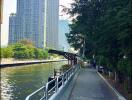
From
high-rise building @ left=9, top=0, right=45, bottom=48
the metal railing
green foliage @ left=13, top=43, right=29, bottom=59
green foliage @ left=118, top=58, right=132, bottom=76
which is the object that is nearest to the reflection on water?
the metal railing

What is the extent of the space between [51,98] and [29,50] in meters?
142

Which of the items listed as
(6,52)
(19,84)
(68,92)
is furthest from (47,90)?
(6,52)

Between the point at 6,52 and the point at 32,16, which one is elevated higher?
the point at 32,16

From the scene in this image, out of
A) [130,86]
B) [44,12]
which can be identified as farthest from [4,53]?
[130,86]

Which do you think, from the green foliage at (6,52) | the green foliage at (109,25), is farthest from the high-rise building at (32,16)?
the green foliage at (109,25)

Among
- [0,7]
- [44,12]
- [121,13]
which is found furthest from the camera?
[44,12]

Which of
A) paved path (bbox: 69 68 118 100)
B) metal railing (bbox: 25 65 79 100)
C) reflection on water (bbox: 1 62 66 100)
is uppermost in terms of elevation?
metal railing (bbox: 25 65 79 100)

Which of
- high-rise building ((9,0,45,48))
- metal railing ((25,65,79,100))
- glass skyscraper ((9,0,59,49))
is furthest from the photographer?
high-rise building ((9,0,45,48))

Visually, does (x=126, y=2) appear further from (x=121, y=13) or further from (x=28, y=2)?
(x=28, y=2)

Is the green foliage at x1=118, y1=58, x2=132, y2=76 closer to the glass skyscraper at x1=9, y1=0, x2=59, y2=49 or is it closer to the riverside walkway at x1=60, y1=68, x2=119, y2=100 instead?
the riverside walkway at x1=60, y1=68, x2=119, y2=100

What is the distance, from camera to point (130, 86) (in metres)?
21.3

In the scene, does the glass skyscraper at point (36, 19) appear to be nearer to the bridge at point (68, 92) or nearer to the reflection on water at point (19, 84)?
the reflection on water at point (19, 84)

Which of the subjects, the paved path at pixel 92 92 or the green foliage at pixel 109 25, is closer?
the green foliage at pixel 109 25

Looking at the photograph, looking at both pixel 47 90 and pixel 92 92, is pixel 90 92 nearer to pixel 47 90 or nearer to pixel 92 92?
pixel 92 92
